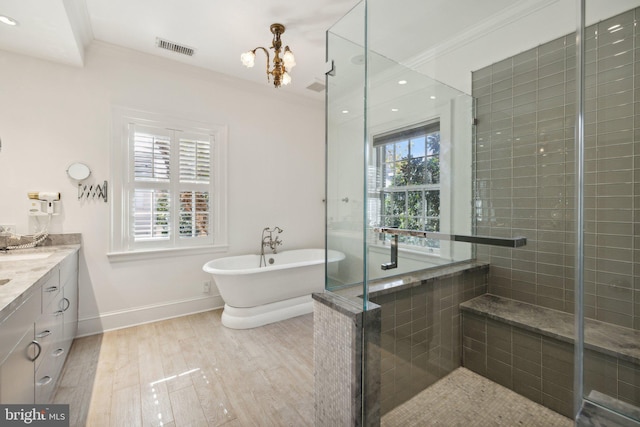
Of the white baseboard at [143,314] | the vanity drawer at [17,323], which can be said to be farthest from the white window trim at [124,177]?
the vanity drawer at [17,323]

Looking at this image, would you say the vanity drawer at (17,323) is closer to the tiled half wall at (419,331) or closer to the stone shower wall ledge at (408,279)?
the stone shower wall ledge at (408,279)

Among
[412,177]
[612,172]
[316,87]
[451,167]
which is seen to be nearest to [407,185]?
[412,177]

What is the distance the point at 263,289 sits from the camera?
9.13ft

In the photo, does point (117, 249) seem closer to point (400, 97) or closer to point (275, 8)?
point (275, 8)

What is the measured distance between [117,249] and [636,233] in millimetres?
4009

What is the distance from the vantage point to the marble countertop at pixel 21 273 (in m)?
1.02

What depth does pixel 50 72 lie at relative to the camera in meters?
2.47

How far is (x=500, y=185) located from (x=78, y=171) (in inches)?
145

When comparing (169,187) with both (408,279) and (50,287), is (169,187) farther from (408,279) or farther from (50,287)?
(408,279)

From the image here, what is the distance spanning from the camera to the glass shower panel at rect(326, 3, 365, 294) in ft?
4.43

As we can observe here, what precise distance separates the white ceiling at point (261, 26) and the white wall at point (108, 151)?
0.71ft

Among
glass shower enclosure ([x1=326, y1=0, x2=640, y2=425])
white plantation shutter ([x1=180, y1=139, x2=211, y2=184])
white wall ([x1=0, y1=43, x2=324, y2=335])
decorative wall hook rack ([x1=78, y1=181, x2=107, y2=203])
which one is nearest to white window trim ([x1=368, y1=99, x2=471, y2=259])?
glass shower enclosure ([x1=326, y1=0, x2=640, y2=425])

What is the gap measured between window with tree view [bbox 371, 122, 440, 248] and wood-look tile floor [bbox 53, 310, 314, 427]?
4.39ft

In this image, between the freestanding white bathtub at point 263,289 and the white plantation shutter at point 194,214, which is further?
the white plantation shutter at point 194,214
